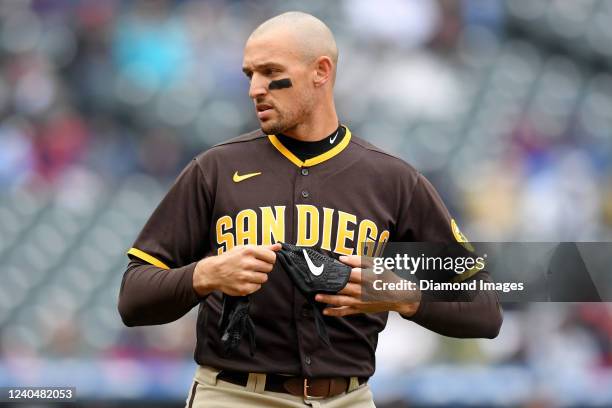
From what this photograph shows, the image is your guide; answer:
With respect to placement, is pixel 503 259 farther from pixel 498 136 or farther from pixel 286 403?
pixel 498 136

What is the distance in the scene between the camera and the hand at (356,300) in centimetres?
313

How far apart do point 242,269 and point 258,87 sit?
619 millimetres

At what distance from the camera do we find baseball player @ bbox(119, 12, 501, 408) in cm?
325

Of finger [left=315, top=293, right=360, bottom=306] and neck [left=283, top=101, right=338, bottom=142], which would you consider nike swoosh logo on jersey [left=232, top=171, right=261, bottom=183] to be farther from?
finger [left=315, top=293, right=360, bottom=306]

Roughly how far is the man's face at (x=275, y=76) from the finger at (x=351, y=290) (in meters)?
0.55

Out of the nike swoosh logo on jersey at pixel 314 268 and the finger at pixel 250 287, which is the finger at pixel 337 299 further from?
the finger at pixel 250 287

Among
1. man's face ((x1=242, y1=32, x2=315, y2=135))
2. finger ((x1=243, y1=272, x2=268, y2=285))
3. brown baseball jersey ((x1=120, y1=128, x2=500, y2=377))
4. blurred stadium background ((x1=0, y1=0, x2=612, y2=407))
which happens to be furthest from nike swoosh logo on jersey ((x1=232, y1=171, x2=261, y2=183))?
blurred stadium background ((x1=0, y1=0, x2=612, y2=407))

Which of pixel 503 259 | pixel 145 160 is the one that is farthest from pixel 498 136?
pixel 503 259

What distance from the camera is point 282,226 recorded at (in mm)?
3340

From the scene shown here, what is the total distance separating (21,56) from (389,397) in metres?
5.57

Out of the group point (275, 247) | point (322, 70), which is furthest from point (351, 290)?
point (322, 70)

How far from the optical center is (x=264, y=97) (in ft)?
10.9

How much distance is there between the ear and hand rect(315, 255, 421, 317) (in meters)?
0.60

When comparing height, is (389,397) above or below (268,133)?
below
